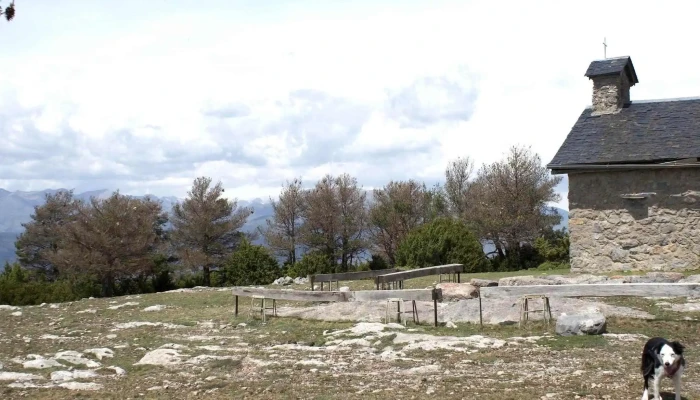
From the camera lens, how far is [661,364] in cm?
787

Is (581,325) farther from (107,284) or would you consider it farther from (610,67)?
(107,284)

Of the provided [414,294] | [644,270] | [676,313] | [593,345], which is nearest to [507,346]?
[593,345]

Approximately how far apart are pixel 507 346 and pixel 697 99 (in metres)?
18.5

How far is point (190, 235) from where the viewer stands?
2339 inches

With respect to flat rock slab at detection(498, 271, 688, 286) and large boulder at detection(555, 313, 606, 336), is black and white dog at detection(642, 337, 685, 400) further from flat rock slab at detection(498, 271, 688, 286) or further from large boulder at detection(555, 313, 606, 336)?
flat rock slab at detection(498, 271, 688, 286)

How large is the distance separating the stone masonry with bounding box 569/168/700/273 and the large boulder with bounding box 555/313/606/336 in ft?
39.8

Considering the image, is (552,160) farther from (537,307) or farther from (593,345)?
(593,345)

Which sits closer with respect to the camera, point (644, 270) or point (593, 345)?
point (593, 345)

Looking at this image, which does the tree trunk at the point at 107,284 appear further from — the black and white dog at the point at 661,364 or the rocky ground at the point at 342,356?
the black and white dog at the point at 661,364

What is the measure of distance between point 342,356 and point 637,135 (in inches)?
686

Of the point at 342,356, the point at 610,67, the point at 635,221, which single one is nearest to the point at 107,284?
the point at 610,67

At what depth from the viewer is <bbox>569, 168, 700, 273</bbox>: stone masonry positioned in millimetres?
23000

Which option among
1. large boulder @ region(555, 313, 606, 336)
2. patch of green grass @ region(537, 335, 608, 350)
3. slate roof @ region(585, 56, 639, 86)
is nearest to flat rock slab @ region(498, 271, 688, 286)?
large boulder @ region(555, 313, 606, 336)

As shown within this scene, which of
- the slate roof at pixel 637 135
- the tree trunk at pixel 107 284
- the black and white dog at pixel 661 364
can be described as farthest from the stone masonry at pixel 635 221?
the tree trunk at pixel 107 284
